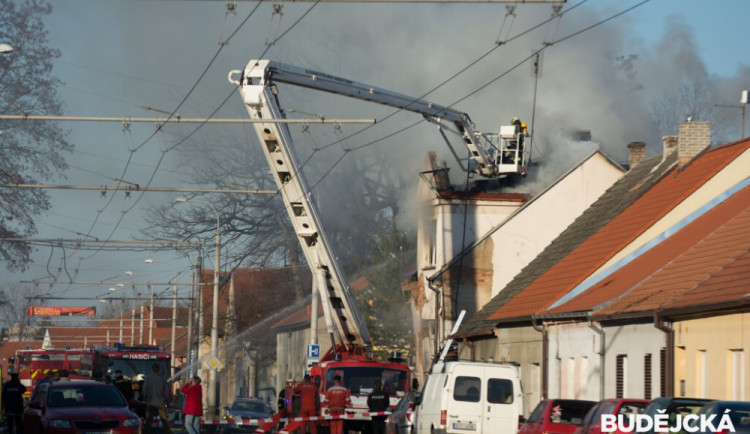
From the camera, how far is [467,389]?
25000 mm

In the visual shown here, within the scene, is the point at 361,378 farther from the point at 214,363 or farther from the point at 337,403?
the point at 214,363

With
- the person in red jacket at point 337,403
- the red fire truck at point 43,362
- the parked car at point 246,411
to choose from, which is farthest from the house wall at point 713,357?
the red fire truck at point 43,362

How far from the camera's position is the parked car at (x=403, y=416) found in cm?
2770

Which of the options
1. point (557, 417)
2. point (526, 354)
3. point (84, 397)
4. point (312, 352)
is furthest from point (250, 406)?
point (557, 417)

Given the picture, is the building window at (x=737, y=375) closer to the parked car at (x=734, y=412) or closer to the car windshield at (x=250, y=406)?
the parked car at (x=734, y=412)

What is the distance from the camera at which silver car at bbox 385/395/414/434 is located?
27.7 m

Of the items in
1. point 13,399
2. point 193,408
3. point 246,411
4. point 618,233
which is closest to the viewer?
point 193,408

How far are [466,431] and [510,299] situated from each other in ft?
48.6

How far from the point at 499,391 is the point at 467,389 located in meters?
0.66

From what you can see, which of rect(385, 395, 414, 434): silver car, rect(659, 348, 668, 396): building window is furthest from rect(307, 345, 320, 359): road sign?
rect(659, 348, 668, 396): building window

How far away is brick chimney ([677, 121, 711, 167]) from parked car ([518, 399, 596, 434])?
50.6 feet

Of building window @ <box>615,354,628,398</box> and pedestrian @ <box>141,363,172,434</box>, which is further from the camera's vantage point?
pedestrian @ <box>141,363,172,434</box>

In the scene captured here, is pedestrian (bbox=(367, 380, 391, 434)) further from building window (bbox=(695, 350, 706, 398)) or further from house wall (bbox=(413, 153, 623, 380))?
house wall (bbox=(413, 153, 623, 380))

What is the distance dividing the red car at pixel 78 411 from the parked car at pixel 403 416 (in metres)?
6.47
